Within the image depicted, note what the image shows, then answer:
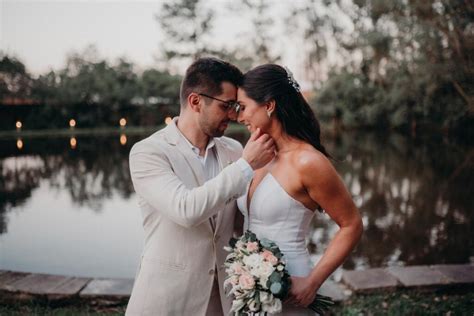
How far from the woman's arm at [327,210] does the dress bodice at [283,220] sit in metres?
0.15

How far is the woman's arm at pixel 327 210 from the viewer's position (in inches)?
85.7

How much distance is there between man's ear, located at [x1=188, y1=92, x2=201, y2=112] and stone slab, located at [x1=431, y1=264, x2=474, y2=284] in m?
3.56

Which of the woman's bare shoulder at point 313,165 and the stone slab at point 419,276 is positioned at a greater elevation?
the woman's bare shoulder at point 313,165

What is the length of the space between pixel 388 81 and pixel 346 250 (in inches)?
1060

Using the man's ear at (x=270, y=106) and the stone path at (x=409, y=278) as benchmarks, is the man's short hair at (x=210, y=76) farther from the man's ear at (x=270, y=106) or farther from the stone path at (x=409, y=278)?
the stone path at (x=409, y=278)

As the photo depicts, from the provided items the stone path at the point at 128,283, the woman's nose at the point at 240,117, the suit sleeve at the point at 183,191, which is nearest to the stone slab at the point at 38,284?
the stone path at the point at 128,283

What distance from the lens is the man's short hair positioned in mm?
2465

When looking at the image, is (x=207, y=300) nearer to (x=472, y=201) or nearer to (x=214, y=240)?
(x=214, y=240)

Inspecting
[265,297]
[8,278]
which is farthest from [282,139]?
[8,278]

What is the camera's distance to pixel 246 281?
2.03m

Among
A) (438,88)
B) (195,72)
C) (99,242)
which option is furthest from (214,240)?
(438,88)

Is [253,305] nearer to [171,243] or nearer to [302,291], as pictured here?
[302,291]

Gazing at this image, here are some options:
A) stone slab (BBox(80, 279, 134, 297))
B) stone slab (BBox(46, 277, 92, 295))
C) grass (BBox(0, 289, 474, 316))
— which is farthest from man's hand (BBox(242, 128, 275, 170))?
stone slab (BBox(46, 277, 92, 295))

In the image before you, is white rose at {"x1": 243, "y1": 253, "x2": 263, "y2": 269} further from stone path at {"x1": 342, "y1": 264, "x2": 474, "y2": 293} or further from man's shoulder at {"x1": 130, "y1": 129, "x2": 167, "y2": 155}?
stone path at {"x1": 342, "y1": 264, "x2": 474, "y2": 293}
